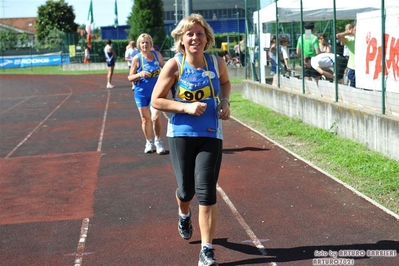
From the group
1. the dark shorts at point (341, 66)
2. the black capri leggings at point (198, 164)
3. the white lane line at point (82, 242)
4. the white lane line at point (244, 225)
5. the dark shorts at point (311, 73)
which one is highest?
the dark shorts at point (341, 66)

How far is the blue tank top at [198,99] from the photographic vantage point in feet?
19.0

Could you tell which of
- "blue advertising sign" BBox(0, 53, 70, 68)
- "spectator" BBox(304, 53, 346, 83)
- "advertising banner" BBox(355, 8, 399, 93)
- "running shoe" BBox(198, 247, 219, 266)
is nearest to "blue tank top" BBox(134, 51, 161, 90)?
"advertising banner" BBox(355, 8, 399, 93)

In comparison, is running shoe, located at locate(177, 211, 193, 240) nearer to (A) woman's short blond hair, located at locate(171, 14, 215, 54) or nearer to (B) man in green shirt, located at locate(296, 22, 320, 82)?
(A) woman's short blond hair, located at locate(171, 14, 215, 54)

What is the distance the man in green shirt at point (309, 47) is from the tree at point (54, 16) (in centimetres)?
6394

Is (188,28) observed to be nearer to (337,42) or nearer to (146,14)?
(337,42)

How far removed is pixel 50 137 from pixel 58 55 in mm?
43786

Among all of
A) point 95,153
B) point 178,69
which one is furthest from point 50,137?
point 178,69

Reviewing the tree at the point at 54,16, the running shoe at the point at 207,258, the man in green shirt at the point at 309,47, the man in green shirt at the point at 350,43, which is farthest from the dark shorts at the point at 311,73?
the tree at the point at 54,16

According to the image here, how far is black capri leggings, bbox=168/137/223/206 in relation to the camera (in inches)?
223

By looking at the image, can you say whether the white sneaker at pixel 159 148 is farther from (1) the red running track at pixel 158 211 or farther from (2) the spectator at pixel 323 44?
(2) the spectator at pixel 323 44

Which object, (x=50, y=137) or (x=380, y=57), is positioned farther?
(x=50, y=137)

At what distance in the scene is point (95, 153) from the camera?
12.4 metres

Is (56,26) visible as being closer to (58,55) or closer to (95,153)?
(58,55)

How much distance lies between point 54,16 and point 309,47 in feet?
A: 215
